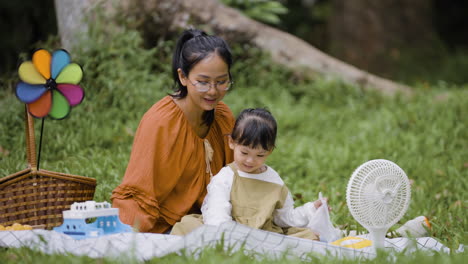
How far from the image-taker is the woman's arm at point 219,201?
3.06 m

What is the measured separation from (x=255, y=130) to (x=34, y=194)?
50.3 inches

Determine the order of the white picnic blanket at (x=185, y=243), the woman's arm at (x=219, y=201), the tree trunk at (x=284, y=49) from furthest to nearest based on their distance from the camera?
the tree trunk at (x=284, y=49) < the woman's arm at (x=219, y=201) < the white picnic blanket at (x=185, y=243)

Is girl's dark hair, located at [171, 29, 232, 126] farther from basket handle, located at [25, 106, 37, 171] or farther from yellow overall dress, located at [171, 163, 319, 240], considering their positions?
basket handle, located at [25, 106, 37, 171]

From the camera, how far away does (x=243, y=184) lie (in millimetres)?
3227

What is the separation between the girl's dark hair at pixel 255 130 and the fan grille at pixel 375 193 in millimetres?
482

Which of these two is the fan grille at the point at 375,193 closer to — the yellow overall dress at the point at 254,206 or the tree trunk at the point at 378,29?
the yellow overall dress at the point at 254,206

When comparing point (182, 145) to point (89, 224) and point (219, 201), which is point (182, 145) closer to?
point (219, 201)

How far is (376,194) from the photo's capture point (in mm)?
2965

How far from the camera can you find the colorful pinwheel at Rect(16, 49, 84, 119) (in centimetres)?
310

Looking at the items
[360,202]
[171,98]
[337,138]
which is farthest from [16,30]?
[360,202]

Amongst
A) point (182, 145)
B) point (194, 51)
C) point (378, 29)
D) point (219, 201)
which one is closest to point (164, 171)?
point (182, 145)

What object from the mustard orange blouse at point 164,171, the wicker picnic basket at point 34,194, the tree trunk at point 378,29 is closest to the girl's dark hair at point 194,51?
the mustard orange blouse at point 164,171

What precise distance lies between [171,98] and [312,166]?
209 cm

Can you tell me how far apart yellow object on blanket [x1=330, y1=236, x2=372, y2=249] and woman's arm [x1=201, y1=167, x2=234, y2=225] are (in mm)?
594
